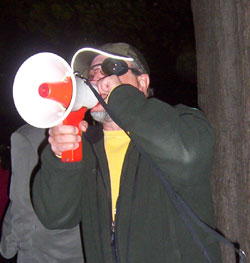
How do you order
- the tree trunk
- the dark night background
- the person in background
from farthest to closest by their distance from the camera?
1. the dark night background
2. the person in background
3. the tree trunk

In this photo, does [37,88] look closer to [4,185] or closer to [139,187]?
[139,187]

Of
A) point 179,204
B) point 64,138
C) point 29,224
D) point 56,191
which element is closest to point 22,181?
point 29,224

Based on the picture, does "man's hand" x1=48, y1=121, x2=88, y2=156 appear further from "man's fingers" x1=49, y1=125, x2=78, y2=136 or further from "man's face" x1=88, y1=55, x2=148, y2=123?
"man's face" x1=88, y1=55, x2=148, y2=123

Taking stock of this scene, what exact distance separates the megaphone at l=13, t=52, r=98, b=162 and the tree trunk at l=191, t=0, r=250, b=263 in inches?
39.0

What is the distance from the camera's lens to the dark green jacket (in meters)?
1.72

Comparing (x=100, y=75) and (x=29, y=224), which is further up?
(x=100, y=75)

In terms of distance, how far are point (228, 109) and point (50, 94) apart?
1212mm

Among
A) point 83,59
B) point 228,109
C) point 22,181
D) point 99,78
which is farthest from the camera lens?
point 22,181

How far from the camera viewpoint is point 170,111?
1770 mm

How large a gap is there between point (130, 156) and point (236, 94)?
0.86m

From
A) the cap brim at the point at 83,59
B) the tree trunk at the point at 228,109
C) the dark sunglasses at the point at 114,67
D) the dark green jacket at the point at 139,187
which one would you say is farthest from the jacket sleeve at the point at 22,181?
the tree trunk at the point at 228,109

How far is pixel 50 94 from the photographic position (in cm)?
190

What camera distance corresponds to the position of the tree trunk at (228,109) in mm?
2432

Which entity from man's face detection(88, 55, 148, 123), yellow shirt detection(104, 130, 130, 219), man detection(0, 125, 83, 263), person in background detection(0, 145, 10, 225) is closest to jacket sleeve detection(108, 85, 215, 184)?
man's face detection(88, 55, 148, 123)
